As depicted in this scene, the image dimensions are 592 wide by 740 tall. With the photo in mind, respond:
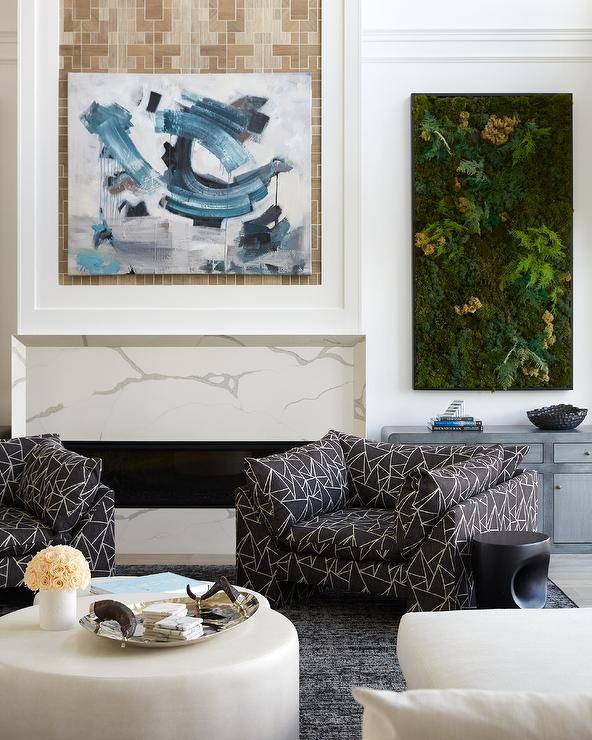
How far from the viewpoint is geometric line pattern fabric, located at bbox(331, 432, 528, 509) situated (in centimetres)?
385

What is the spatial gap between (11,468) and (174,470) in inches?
49.5

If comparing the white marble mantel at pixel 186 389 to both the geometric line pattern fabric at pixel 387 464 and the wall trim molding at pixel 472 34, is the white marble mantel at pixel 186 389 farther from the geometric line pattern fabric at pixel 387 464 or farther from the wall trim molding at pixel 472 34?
the wall trim molding at pixel 472 34

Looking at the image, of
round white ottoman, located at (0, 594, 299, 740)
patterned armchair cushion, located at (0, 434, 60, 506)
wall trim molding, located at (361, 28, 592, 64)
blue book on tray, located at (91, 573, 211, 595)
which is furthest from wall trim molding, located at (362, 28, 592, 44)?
round white ottoman, located at (0, 594, 299, 740)

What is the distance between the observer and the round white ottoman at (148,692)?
185 cm

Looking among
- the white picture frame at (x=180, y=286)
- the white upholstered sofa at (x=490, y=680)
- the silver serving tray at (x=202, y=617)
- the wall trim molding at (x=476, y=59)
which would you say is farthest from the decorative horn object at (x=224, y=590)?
the wall trim molding at (x=476, y=59)

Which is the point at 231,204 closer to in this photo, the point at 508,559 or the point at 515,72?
the point at 515,72

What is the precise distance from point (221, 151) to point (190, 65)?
1.74 feet

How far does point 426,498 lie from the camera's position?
3227mm

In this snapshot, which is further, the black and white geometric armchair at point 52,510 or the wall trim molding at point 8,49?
the wall trim molding at point 8,49

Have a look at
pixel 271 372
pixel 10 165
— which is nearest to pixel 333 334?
pixel 271 372

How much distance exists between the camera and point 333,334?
4738 millimetres

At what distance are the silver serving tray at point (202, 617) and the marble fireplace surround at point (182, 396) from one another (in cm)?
250

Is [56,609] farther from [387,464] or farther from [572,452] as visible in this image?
[572,452]

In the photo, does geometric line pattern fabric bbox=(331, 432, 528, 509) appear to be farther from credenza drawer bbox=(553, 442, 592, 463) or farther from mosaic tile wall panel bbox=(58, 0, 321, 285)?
mosaic tile wall panel bbox=(58, 0, 321, 285)
